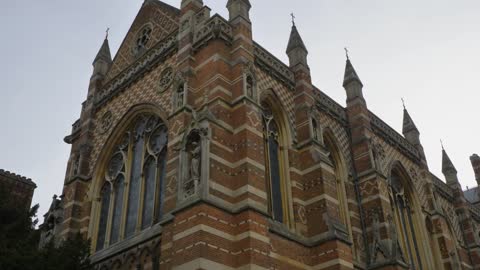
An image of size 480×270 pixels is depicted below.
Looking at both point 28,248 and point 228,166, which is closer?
point 28,248

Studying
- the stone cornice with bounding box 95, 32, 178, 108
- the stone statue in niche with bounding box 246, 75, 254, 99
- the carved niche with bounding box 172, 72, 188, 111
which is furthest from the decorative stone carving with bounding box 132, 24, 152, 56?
the stone statue in niche with bounding box 246, 75, 254, 99

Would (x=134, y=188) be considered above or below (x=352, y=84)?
below

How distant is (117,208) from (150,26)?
7.85 m

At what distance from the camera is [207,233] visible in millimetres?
12664

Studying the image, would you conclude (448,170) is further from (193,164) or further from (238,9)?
(193,164)

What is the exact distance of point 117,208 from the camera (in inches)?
709

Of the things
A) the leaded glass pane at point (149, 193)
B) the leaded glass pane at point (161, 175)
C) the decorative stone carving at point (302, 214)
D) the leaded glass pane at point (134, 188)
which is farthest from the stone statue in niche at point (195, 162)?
the decorative stone carving at point (302, 214)

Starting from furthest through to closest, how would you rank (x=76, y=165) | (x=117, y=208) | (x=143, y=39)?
1. (x=143, y=39)
2. (x=76, y=165)
3. (x=117, y=208)

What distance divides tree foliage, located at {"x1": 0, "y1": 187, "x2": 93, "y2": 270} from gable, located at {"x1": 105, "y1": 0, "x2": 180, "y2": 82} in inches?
311

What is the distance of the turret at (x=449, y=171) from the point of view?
2912 cm

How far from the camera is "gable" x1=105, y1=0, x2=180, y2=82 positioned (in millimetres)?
20266

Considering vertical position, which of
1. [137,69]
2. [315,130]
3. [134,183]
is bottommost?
[134,183]

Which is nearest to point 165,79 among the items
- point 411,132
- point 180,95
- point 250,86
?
point 180,95

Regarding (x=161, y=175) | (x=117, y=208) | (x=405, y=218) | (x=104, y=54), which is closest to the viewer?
(x=161, y=175)
